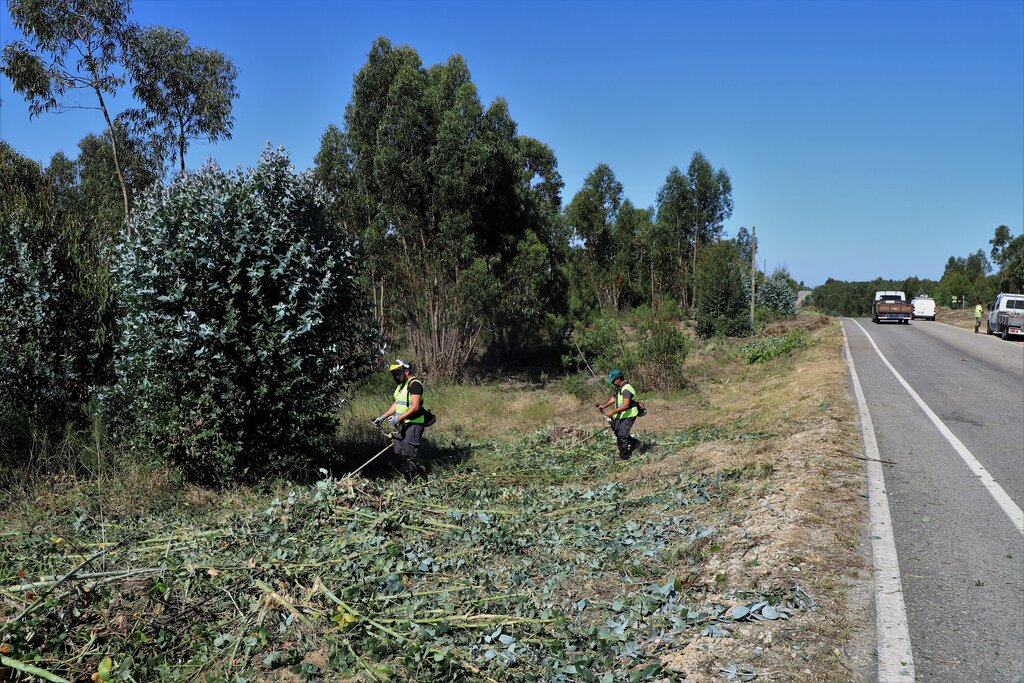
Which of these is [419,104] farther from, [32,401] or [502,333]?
[32,401]

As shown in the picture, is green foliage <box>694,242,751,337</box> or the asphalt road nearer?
the asphalt road

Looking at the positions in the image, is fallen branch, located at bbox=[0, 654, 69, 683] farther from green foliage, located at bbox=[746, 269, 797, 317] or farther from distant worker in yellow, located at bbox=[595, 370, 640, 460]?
green foliage, located at bbox=[746, 269, 797, 317]

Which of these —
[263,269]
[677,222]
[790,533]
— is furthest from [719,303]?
[790,533]

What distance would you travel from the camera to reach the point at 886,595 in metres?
4.66

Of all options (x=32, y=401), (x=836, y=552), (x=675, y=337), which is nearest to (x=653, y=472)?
(x=836, y=552)

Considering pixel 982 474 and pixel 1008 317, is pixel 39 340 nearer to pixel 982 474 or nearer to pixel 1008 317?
pixel 982 474

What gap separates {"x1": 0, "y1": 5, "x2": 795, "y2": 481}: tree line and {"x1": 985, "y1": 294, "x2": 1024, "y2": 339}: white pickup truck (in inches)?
434

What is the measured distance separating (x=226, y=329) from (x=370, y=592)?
3.81 m

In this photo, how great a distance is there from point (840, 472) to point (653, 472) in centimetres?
208

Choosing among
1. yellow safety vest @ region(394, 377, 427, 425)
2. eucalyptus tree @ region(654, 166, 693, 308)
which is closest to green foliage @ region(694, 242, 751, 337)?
eucalyptus tree @ region(654, 166, 693, 308)

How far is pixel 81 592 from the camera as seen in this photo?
181 inches

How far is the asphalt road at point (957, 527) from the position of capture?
13.3 feet

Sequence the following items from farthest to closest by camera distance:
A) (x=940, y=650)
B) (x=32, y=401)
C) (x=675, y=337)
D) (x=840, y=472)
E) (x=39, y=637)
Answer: (x=675, y=337) → (x=32, y=401) → (x=840, y=472) → (x=39, y=637) → (x=940, y=650)

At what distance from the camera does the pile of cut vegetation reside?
4211 mm
